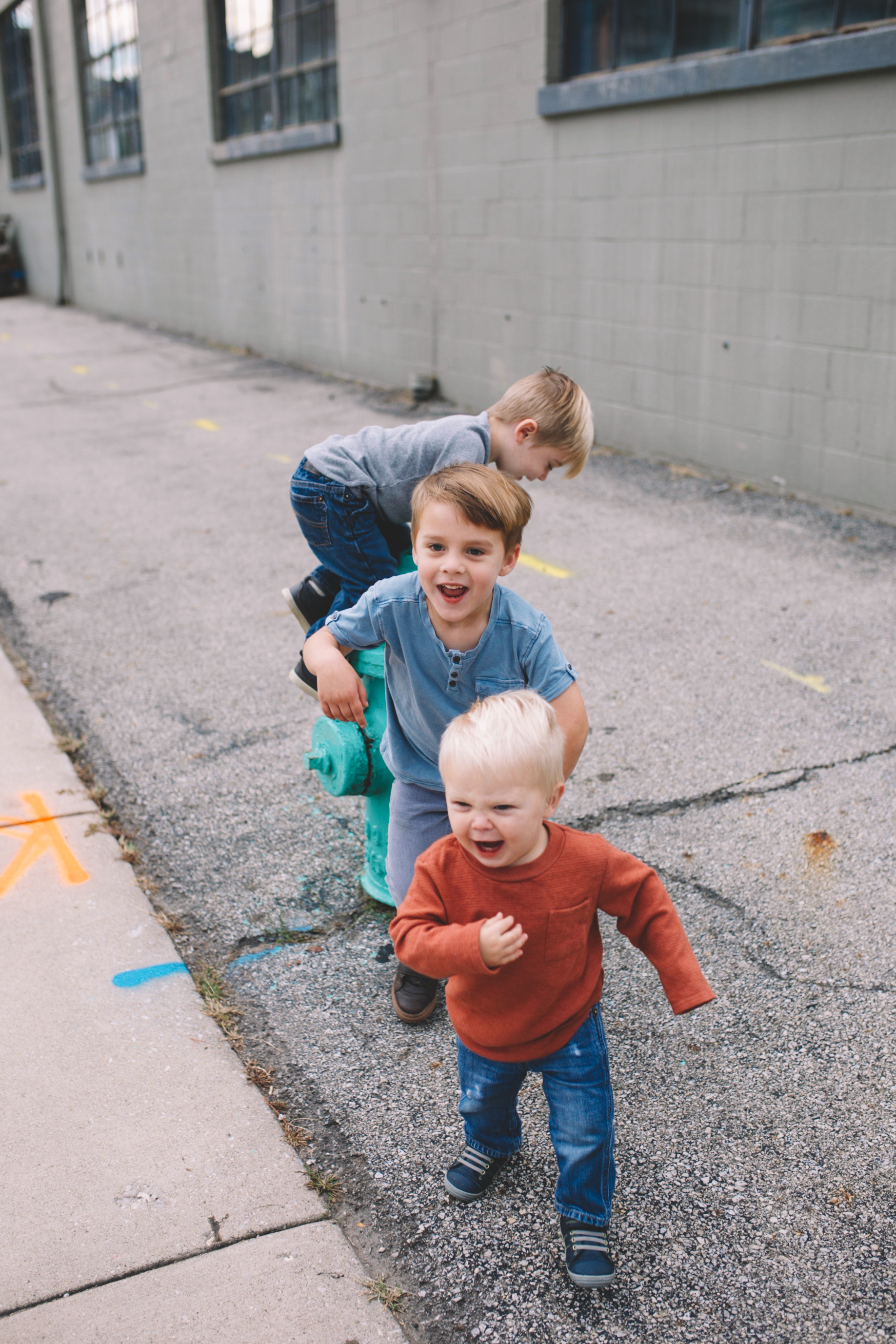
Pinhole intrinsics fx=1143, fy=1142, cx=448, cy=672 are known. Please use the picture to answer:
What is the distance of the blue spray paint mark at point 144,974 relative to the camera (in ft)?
8.73

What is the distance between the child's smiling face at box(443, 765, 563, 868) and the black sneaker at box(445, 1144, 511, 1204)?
0.65 metres

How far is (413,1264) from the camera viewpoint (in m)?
1.96

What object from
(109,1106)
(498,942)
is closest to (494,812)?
(498,942)

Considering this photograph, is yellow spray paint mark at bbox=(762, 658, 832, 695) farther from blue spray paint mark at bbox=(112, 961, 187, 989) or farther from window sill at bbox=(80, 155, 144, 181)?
window sill at bbox=(80, 155, 144, 181)

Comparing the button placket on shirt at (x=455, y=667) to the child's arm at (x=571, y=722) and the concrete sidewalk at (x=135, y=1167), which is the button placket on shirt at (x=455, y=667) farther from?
the concrete sidewalk at (x=135, y=1167)

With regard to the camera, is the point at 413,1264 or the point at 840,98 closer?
the point at 413,1264

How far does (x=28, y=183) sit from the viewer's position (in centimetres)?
2144

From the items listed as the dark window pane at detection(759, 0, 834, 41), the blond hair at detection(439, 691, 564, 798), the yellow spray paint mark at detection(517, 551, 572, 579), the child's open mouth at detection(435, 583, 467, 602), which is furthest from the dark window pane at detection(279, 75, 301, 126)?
the blond hair at detection(439, 691, 564, 798)

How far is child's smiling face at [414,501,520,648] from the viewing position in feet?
6.91

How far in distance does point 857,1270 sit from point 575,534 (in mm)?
4850

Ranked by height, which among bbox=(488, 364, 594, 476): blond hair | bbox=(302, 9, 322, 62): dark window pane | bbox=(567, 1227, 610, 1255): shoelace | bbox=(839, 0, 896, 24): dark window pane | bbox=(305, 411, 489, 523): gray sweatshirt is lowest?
bbox=(567, 1227, 610, 1255): shoelace

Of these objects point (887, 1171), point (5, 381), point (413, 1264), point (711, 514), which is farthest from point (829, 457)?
point (5, 381)

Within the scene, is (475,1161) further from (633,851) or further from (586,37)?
(586,37)

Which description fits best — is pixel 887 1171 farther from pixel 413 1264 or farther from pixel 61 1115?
pixel 61 1115
